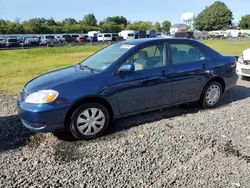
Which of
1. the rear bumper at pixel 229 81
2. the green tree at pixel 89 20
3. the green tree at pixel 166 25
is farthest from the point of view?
the green tree at pixel 166 25

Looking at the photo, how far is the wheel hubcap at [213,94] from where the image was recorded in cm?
548

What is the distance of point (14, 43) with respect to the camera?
34.3m

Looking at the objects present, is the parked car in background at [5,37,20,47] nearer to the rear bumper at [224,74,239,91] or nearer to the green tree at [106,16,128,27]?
the rear bumper at [224,74,239,91]

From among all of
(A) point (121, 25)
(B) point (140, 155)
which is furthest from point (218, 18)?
(B) point (140, 155)

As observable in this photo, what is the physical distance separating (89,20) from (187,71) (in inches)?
4319

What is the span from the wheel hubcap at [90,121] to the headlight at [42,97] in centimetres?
51

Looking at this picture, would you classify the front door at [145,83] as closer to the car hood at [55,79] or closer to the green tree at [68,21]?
the car hood at [55,79]

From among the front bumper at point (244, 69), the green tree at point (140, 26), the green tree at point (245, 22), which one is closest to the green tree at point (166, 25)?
the green tree at point (140, 26)

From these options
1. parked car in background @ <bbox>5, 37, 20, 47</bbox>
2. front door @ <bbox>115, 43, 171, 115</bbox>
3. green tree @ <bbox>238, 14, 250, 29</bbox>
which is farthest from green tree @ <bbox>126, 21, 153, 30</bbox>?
front door @ <bbox>115, 43, 171, 115</bbox>

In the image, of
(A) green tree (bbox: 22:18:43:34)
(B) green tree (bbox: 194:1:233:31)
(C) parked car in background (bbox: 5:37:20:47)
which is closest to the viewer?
(C) parked car in background (bbox: 5:37:20:47)

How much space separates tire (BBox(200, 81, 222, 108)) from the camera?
544cm

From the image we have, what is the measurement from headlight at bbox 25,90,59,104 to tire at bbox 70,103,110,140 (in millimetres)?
411

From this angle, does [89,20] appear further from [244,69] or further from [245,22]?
[244,69]

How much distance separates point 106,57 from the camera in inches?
187
